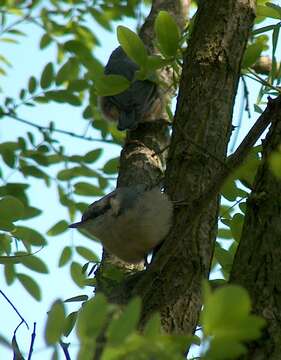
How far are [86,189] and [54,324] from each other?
11.1 feet

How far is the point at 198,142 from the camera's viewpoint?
292 cm

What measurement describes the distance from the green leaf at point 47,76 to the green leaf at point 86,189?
763mm

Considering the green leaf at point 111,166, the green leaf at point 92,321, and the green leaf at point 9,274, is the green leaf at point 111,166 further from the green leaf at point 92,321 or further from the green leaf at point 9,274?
→ the green leaf at point 92,321

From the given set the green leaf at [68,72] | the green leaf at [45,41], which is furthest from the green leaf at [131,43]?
the green leaf at [45,41]

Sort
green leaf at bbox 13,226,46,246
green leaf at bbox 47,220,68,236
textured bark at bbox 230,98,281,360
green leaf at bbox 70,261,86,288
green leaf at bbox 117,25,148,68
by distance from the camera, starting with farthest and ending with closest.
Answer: green leaf at bbox 47,220,68,236
green leaf at bbox 70,261,86,288
green leaf at bbox 13,226,46,246
green leaf at bbox 117,25,148,68
textured bark at bbox 230,98,281,360

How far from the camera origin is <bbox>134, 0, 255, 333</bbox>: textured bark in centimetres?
258

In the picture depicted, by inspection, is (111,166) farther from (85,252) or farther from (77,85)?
(77,85)

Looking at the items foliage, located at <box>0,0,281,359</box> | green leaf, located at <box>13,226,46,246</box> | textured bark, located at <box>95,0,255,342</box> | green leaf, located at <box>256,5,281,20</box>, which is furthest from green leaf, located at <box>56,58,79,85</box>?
green leaf, located at <box>256,5,281,20</box>

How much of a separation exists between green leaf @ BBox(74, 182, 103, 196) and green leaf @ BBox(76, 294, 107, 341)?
130 inches

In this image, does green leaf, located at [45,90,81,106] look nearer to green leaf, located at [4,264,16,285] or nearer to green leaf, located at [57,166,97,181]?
green leaf, located at [57,166,97,181]

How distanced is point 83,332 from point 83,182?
11.5 ft

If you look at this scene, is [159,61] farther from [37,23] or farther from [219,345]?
[37,23]

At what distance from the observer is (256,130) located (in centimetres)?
236

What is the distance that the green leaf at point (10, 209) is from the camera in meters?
2.81
